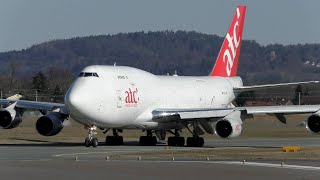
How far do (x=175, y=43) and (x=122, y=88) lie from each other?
494ft

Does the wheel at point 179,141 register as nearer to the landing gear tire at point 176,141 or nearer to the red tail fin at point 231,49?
the landing gear tire at point 176,141

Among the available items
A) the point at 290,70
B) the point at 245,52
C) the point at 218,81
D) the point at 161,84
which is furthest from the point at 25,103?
the point at 245,52

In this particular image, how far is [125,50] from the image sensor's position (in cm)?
19475

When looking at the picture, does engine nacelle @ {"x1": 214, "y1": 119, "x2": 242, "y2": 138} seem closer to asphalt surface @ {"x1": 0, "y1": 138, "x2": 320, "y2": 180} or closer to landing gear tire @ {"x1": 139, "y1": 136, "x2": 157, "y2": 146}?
landing gear tire @ {"x1": 139, "y1": 136, "x2": 157, "y2": 146}

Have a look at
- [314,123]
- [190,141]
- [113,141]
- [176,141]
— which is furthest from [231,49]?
[314,123]

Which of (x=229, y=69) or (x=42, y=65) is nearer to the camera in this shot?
(x=229, y=69)

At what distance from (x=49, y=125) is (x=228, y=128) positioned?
888 centimetres

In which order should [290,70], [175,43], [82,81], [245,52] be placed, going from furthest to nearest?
1. [175,43]
2. [245,52]
3. [290,70]
4. [82,81]

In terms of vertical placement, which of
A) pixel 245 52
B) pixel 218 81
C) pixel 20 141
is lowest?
pixel 20 141

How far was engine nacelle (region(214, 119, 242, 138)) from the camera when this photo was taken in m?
41.6

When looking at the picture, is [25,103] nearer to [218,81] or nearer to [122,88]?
[122,88]

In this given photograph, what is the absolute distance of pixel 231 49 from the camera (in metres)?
53.8

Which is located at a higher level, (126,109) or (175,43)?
(175,43)

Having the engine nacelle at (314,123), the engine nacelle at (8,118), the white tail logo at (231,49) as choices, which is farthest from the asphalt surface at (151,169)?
the white tail logo at (231,49)
